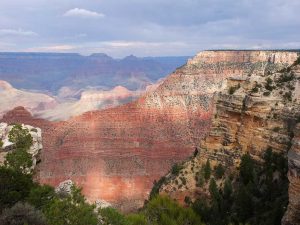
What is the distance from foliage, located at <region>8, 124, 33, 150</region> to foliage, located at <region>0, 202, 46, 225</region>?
8.27 meters

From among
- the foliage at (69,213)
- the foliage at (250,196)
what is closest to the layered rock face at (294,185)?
the foliage at (250,196)

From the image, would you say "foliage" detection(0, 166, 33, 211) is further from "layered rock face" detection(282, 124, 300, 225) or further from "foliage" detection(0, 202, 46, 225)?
"layered rock face" detection(282, 124, 300, 225)

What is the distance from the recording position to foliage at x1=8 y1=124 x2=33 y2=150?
26234mm

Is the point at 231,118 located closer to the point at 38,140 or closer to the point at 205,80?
the point at 38,140

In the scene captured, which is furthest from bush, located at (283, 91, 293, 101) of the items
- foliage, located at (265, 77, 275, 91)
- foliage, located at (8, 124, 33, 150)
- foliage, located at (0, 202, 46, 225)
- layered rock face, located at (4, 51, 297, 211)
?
layered rock face, located at (4, 51, 297, 211)

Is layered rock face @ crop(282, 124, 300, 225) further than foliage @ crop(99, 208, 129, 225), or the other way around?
layered rock face @ crop(282, 124, 300, 225)

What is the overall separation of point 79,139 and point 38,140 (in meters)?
44.9

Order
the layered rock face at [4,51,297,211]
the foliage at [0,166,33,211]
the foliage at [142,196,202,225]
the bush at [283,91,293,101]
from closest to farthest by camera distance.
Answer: the foliage at [0,166,33,211]
the foliage at [142,196,202,225]
the bush at [283,91,293,101]
the layered rock face at [4,51,297,211]

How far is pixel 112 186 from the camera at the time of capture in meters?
65.0

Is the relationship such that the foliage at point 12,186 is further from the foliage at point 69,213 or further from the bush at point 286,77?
the bush at point 286,77

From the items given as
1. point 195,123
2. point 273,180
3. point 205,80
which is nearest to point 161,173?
point 195,123

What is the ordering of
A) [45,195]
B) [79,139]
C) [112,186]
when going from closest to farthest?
[45,195] < [112,186] < [79,139]

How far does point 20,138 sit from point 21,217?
8.97 metres

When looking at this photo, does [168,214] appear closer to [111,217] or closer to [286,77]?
[111,217]
